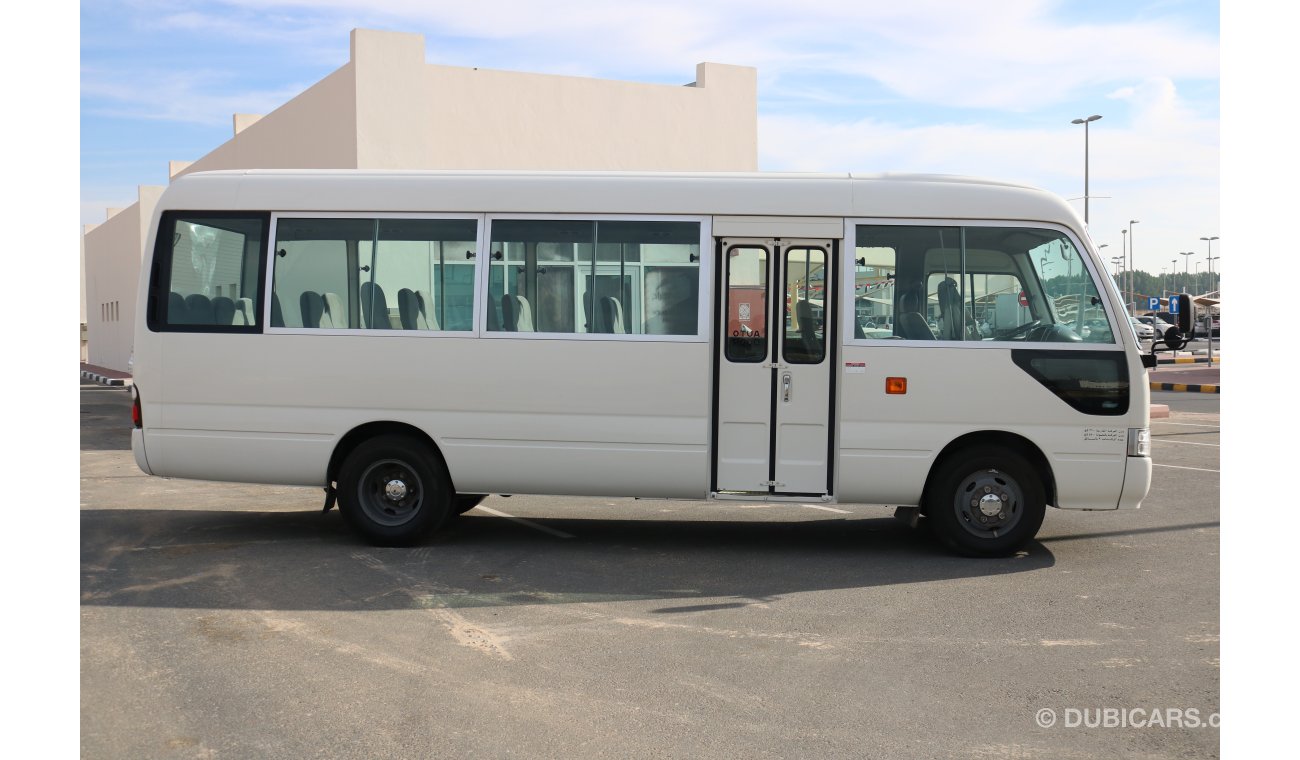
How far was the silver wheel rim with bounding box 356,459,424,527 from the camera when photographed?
29.5 ft

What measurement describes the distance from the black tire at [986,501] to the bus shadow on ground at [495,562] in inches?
7.3

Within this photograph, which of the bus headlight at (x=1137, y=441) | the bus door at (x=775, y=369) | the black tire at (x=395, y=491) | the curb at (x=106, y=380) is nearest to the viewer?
the bus headlight at (x=1137, y=441)

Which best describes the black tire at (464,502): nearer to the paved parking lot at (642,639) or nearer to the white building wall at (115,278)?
the paved parking lot at (642,639)

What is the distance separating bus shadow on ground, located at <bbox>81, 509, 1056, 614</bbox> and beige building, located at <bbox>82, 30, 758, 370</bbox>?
36.9 ft

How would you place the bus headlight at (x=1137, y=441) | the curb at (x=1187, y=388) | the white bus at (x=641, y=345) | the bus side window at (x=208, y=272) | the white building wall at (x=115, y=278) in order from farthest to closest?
the white building wall at (x=115, y=278)
the curb at (x=1187, y=388)
the bus side window at (x=208, y=272)
the white bus at (x=641, y=345)
the bus headlight at (x=1137, y=441)

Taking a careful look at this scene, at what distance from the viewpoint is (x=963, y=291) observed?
28.1ft

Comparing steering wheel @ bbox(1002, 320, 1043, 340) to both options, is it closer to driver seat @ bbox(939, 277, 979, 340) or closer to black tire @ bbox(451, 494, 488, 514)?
driver seat @ bbox(939, 277, 979, 340)

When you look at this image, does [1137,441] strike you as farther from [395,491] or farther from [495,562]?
[395,491]

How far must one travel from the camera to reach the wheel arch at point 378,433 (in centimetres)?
902

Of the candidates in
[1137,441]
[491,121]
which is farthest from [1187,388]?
[1137,441]

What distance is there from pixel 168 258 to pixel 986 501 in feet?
21.8

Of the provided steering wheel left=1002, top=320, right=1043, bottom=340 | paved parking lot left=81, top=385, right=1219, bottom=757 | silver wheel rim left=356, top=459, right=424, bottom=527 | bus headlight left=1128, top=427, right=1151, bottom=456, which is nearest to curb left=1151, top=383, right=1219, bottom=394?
paved parking lot left=81, top=385, right=1219, bottom=757

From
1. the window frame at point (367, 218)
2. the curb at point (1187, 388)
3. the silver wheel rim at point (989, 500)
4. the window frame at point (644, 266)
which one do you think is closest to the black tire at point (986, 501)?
the silver wheel rim at point (989, 500)

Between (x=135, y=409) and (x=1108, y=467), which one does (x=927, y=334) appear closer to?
(x=1108, y=467)
